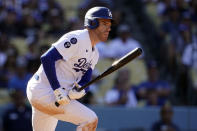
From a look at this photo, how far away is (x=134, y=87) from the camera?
9.41 meters

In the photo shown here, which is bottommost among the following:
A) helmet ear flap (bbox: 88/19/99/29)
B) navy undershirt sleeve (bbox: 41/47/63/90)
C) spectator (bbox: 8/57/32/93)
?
spectator (bbox: 8/57/32/93)

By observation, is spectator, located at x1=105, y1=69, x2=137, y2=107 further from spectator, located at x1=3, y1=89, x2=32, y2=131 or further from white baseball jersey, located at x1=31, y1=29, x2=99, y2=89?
white baseball jersey, located at x1=31, y1=29, x2=99, y2=89

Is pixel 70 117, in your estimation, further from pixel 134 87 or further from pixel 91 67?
pixel 134 87

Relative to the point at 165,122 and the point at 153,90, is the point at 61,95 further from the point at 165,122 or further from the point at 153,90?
the point at 153,90

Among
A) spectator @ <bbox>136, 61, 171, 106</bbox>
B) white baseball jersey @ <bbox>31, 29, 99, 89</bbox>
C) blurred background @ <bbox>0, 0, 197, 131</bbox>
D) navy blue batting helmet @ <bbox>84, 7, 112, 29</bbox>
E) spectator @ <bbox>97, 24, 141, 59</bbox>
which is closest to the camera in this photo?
white baseball jersey @ <bbox>31, 29, 99, 89</bbox>

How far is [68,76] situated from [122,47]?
495 cm

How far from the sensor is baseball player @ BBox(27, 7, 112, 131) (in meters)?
5.16

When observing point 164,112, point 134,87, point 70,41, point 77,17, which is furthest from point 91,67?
point 77,17

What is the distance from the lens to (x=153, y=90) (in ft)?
30.3

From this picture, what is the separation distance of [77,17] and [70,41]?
5858 millimetres


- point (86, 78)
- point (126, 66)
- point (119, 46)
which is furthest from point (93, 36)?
point (119, 46)

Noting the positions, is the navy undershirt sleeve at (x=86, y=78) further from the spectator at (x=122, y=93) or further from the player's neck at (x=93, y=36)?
the spectator at (x=122, y=93)

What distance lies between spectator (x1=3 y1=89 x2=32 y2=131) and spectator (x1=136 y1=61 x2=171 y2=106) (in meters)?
2.07

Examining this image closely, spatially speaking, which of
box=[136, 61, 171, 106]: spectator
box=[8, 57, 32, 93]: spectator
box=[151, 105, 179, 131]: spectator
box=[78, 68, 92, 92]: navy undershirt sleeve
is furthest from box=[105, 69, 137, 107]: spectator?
box=[78, 68, 92, 92]: navy undershirt sleeve
